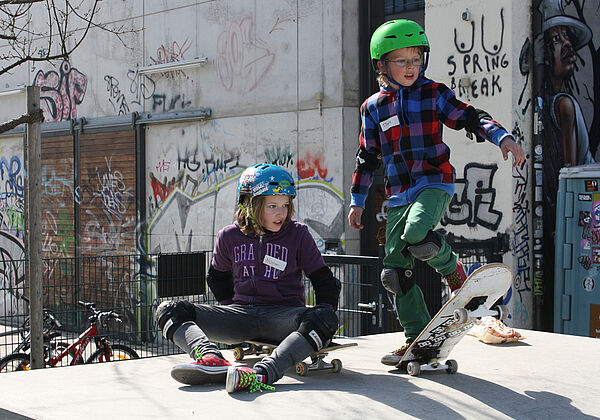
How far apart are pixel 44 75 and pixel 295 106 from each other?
6.60m

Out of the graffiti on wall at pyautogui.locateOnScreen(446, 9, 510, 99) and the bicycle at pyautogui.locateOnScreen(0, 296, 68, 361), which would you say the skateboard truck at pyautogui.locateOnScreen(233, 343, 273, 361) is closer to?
the bicycle at pyautogui.locateOnScreen(0, 296, 68, 361)

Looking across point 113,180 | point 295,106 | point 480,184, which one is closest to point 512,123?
point 480,184

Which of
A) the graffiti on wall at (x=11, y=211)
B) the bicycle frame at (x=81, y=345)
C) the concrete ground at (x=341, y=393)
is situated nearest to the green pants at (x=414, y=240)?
the concrete ground at (x=341, y=393)

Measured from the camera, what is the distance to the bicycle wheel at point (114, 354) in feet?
27.6

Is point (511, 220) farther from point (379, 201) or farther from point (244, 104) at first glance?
point (244, 104)

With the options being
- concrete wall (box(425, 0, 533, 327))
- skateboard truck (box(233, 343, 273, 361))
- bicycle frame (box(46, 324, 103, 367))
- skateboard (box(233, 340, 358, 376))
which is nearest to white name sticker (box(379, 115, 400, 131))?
skateboard (box(233, 340, 358, 376))

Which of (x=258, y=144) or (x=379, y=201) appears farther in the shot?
(x=258, y=144)

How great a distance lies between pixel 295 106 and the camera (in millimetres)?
11086

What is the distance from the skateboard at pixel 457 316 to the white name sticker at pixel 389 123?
3.41 feet

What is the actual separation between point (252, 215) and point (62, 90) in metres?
11.6

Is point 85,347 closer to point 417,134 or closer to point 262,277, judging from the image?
point 262,277

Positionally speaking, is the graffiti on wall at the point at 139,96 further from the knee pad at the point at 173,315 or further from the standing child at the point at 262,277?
the knee pad at the point at 173,315

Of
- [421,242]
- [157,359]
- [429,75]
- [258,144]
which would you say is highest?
[429,75]

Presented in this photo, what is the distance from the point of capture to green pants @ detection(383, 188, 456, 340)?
407 cm
